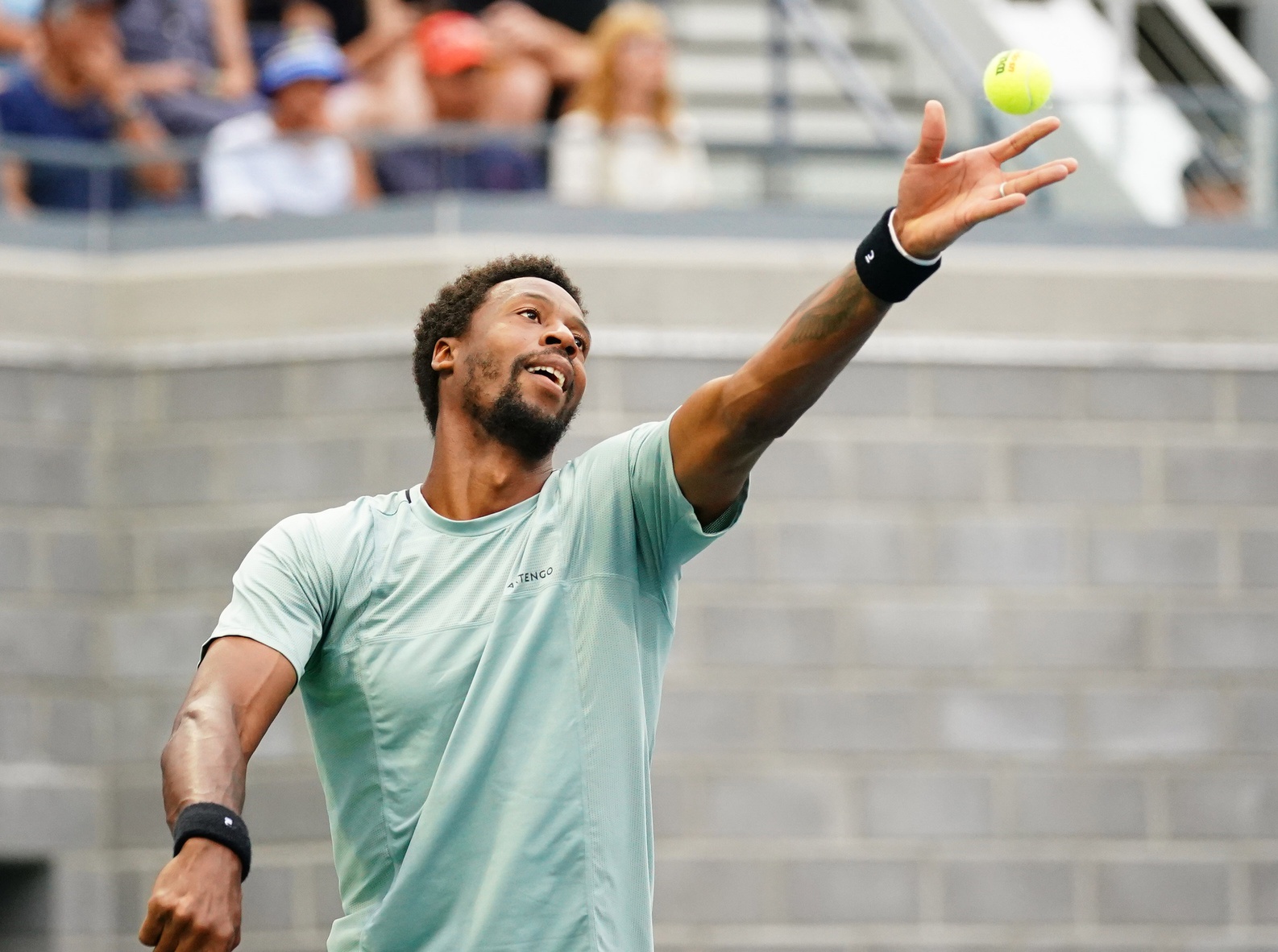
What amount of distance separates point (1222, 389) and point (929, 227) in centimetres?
468

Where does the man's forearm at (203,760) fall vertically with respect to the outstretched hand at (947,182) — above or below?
below

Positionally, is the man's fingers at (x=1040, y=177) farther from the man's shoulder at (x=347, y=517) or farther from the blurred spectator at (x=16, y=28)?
the blurred spectator at (x=16, y=28)

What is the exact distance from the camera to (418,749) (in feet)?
12.1

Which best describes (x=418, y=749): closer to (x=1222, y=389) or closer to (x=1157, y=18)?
(x=1222, y=389)

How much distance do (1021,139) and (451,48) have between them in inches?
184

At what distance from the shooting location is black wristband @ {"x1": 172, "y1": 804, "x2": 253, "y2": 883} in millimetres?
3193

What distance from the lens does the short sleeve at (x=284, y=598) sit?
3635 mm

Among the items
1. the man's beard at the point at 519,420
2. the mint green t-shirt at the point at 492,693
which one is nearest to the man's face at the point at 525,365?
the man's beard at the point at 519,420

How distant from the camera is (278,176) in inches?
306

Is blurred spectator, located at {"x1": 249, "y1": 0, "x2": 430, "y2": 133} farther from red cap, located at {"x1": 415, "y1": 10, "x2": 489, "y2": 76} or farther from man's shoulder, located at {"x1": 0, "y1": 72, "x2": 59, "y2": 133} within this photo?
man's shoulder, located at {"x1": 0, "y1": 72, "x2": 59, "y2": 133}

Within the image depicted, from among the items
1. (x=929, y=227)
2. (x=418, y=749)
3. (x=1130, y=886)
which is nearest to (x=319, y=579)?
(x=418, y=749)

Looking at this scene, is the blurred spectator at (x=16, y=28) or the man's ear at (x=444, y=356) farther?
the blurred spectator at (x=16, y=28)

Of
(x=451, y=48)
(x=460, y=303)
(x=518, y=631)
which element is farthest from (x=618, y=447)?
(x=451, y=48)

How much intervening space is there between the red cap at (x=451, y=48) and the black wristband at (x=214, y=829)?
5089 mm
